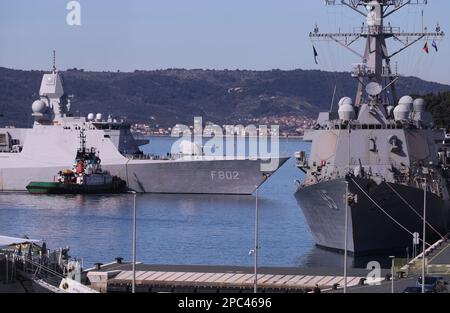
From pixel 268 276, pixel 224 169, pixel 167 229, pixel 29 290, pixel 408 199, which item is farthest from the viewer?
pixel 224 169

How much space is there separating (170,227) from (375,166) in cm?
1605

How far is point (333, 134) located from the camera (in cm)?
4378

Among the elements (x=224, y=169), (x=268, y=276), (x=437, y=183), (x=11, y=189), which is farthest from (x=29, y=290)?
(x=11, y=189)

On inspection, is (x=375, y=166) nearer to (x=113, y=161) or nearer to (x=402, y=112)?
(x=402, y=112)

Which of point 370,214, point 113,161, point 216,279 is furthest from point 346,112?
point 113,161

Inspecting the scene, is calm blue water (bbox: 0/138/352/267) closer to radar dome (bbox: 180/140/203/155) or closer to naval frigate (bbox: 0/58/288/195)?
naval frigate (bbox: 0/58/288/195)

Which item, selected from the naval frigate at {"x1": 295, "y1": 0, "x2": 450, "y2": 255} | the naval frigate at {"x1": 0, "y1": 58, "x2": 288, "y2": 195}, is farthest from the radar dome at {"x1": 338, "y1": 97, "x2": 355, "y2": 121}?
the naval frigate at {"x1": 0, "y1": 58, "x2": 288, "y2": 195}

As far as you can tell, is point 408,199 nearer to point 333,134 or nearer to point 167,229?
point 333,134

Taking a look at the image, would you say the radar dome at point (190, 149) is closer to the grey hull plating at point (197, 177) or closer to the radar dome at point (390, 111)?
the grey hull plating at point (197, 177)

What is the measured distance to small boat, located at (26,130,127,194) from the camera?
7981 centimetres

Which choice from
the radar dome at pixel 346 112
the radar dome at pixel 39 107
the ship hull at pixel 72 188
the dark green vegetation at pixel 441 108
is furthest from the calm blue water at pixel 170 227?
the dark green vegetation at pixel 441 108

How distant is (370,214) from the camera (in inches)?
1630

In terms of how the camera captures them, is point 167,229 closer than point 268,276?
No
